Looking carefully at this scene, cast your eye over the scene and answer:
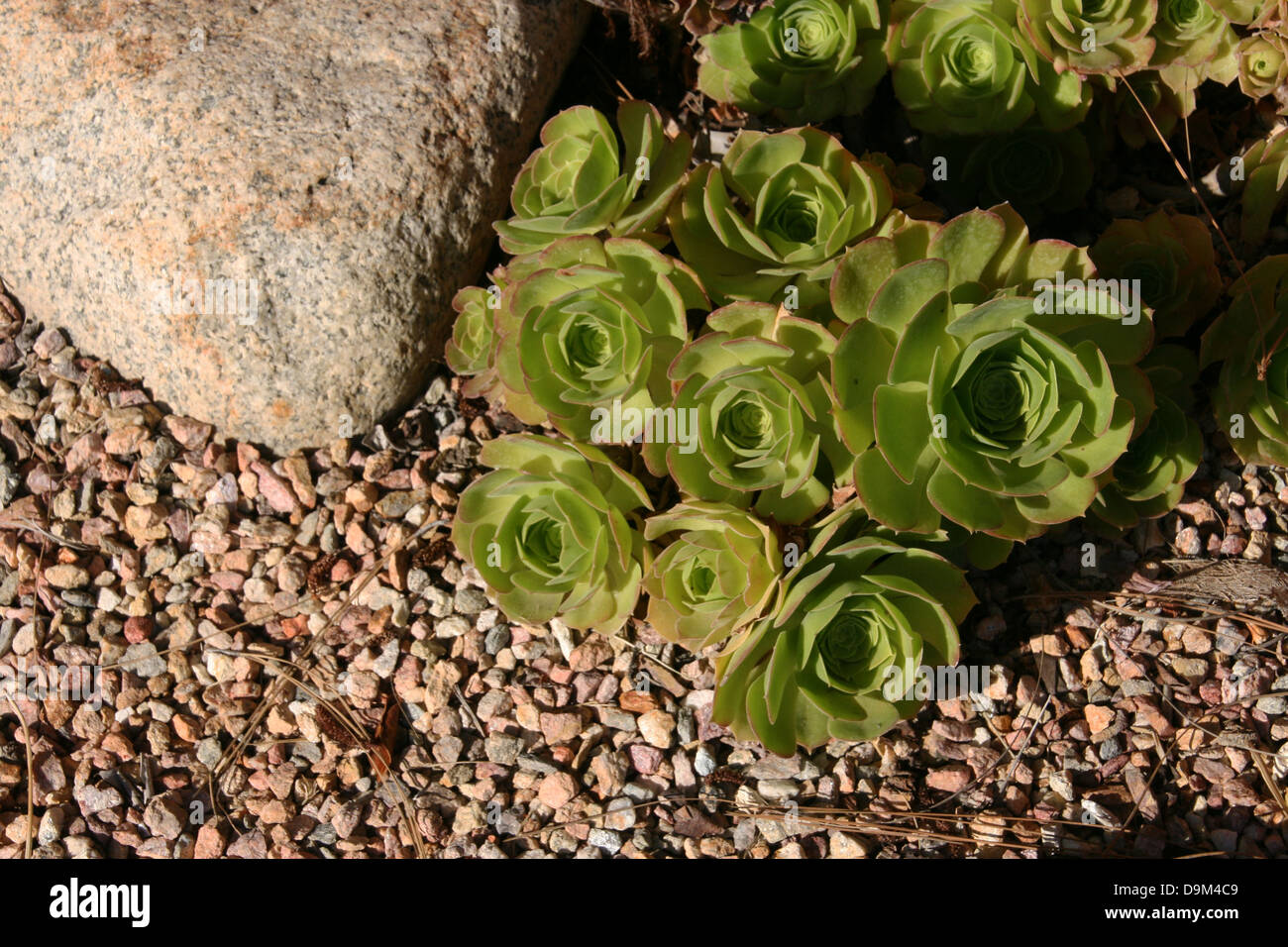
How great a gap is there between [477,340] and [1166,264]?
1397mm

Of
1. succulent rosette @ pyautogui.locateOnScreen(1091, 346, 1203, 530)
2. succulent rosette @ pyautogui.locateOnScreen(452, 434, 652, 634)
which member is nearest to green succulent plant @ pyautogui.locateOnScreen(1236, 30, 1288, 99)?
succulent rosette @ pyautogui.locateOnScreen(1091, 346, 1203, 530)

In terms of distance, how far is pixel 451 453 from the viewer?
7.59 feet

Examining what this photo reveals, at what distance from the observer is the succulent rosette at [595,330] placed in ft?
5.72

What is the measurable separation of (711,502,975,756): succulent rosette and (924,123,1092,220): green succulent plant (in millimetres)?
938

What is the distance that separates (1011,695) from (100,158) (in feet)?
7.74

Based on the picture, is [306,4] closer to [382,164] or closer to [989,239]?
[382,164]

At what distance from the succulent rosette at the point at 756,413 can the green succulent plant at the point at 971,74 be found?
0.74m

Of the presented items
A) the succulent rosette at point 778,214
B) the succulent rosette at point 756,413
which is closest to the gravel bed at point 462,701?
the succulent rosette at point 756,413

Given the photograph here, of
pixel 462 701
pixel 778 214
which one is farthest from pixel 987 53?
pixel 462 701

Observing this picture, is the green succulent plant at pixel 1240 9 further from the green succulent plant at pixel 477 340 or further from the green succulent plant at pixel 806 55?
the green succulent plant at pixel 477 340

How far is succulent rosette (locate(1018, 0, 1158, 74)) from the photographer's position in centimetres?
196

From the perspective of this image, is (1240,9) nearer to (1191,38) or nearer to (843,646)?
(1191,38)

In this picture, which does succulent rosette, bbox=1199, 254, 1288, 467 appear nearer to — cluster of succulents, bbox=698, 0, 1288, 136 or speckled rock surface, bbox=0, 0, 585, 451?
cluster of succulents, bbox=698, 0, 1288, 136

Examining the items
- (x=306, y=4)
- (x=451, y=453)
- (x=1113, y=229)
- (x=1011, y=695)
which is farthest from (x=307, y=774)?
(x=1113, y=229)
